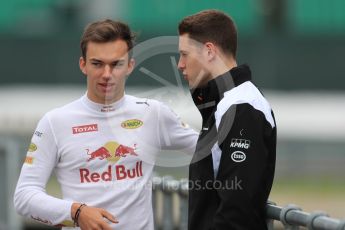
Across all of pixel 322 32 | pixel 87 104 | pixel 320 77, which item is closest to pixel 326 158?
pixel 320 77

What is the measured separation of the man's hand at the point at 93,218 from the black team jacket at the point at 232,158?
381mm

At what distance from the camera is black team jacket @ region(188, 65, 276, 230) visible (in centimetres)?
452

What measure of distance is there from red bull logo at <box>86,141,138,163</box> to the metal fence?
30.2 inches

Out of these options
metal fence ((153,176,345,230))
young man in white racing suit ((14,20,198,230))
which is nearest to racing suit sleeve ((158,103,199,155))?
young man in white racing suit ((14,20,198,230))

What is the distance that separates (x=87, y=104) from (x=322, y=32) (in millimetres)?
16045

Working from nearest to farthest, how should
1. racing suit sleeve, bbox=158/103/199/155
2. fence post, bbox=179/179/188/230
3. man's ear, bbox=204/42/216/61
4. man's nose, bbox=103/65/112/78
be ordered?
man's ear, bbox=204/42/216/61 → man's nose, bbox=103/65/112/78 → racing suit sleeve, bbox=158/103/199/155 → fence post, bbox=179/179/188/230

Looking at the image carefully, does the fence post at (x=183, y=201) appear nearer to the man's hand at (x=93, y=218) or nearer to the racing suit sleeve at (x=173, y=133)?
the racing suit sleeve at (x=173, y=133)

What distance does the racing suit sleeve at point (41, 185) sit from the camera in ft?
A: 16.2

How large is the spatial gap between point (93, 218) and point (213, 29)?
101cm

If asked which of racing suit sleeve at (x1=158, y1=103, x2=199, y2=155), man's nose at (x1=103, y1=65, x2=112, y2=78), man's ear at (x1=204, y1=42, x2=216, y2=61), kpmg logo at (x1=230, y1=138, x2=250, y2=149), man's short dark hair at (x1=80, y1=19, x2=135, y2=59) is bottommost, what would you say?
racing suit sleeve at (x1=158, y1=103, x2=199, y2=155)

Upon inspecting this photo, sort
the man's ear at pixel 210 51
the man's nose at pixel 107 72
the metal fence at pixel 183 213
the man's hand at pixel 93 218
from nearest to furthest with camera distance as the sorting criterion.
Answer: the metal fence at pixel 183 213 → the man's hand at pixel 93 218 → the man's ear at pixel 210 51 → the man's nose at pixel 107 72

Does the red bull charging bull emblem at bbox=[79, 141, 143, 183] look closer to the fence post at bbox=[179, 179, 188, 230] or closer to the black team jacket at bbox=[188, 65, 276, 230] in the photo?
the black team jacket at bbox=[188, 65, 276, 230]

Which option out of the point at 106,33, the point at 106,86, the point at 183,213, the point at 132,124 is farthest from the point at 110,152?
the point at 183,213

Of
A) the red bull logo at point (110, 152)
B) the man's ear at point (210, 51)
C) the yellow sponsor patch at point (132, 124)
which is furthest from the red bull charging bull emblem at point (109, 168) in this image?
the man's ear at point (210, 51)
